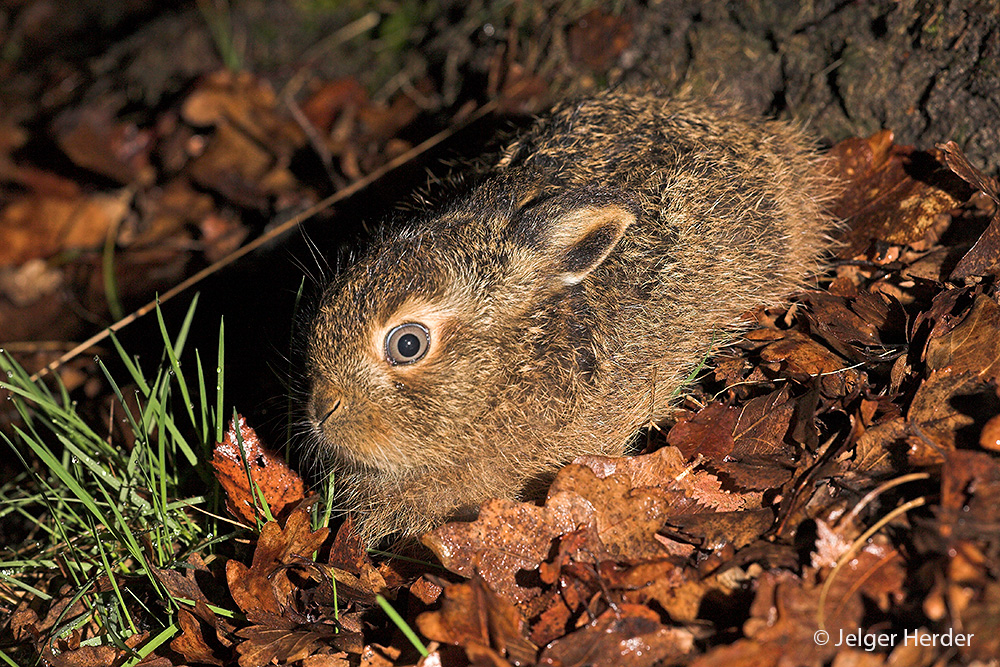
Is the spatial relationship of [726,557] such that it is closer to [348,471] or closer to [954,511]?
[954,511]

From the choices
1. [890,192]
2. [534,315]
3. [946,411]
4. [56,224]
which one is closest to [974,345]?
[946,411]

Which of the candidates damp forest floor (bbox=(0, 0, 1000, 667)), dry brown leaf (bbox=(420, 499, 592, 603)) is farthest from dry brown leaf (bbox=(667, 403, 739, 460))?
dry brown leaf (bbox=(420, 499, 592, 603))

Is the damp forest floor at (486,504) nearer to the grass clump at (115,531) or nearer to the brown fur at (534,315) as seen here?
the grass clump at (115,531)

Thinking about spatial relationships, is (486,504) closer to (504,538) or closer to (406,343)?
(504,538)

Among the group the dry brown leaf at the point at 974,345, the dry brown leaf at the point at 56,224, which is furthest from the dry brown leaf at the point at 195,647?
the dry brown leaf at the point at 56,224

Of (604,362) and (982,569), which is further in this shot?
(604,362)

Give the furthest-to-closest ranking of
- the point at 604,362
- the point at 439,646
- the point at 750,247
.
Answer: the point at 750,247
the point at 604,362
the point at 439,646

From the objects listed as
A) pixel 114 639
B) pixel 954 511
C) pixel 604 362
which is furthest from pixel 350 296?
pixel 954 511
